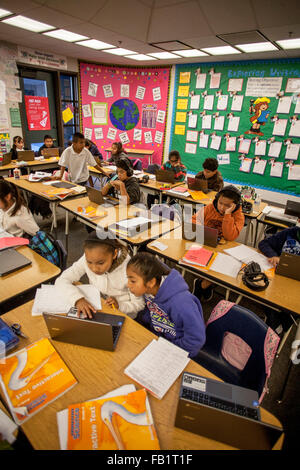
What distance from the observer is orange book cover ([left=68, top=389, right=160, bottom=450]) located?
868 mm

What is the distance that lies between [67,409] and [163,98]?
289 inches

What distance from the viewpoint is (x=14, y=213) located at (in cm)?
226

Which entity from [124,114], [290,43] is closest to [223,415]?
[290,43]

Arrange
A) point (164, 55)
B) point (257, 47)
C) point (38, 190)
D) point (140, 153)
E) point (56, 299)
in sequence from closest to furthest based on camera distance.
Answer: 1. point (56, 299)
2. point (38, 190)
3. point (257, 47)
4. point (164, 55)
5. point (140, 153)

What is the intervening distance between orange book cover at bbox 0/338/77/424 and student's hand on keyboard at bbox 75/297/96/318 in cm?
22

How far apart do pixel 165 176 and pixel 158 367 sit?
3.60m

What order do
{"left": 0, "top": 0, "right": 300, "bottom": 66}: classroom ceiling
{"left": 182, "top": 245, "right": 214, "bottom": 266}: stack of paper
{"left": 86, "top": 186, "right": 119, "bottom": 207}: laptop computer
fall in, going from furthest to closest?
1. {"left": 86, "top": 186, "right": 119, "bottom": 207}: laptop computer
2. {"left": 0, "top": 0, "right": 300, "bottom": 66}: classroom ceiling
3. {"left": 182, "top": 245, "right": 214, "bottom": 266}: stack of paper

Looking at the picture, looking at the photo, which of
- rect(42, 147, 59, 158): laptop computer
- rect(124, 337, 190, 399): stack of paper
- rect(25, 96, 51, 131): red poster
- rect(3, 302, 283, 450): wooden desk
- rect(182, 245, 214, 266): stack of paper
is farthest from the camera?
rect(25, 96, 51, 131): red poster

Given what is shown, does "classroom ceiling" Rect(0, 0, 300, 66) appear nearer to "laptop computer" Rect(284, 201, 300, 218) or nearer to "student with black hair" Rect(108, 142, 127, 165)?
"student with black hair" Rect(108, 142, 127, 165)

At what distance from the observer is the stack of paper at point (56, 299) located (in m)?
1.43

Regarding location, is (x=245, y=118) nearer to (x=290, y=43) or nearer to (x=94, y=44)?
(x=290, y=43)

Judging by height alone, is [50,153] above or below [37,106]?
below

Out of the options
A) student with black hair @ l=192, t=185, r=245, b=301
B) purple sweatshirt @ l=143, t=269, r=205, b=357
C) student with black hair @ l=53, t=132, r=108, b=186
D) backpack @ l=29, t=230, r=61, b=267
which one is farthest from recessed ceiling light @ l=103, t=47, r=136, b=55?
purple sweatshirt @ l=143, t=269, r=205, b=357

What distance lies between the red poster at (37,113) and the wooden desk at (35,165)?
1589 mm
